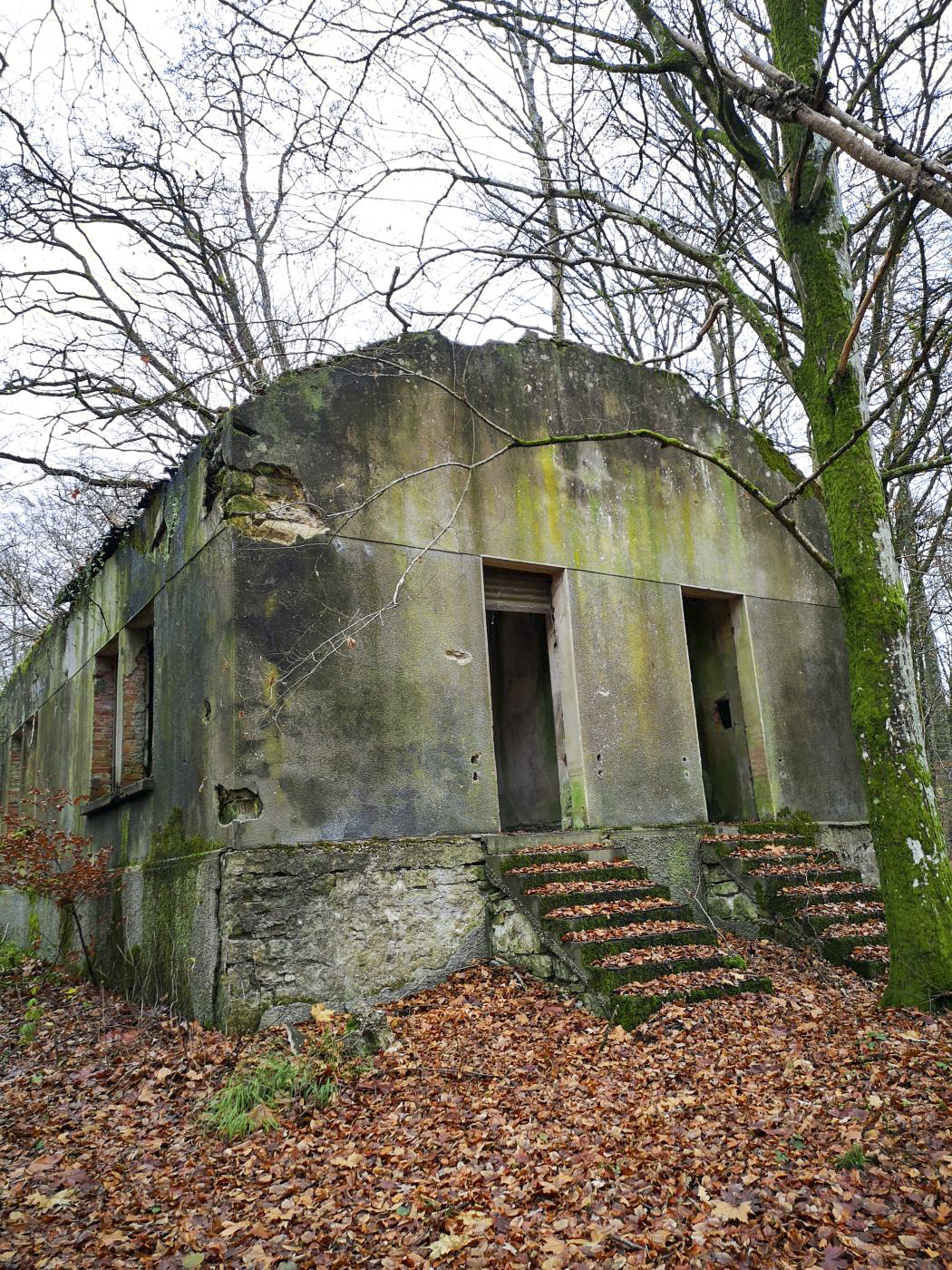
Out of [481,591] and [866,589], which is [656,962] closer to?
[866,589]

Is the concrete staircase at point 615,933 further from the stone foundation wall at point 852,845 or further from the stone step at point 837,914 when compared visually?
the stone foundation wall at point 852,845

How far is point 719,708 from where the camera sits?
10391 millimetres

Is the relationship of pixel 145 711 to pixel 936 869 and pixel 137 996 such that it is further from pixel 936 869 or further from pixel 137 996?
pixel 936 869

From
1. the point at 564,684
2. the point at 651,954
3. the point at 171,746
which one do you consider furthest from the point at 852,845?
the point at 171,746

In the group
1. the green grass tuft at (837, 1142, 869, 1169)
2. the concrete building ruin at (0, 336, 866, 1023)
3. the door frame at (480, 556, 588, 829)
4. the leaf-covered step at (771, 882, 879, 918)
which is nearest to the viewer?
the green grass tuft at (837, 1142, 869, 1169)

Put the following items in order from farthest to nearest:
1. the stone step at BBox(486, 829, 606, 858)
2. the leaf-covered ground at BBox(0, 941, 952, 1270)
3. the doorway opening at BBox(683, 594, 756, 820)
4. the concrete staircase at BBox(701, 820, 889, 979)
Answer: the doorway opening at BBox(683, 594, 756, 820), the stone step at BBox(486, 829, 606, 858), the concrete staircase at BBox(701, 820, 889, 979), the leaf-covered ground at BBox(0, 941, 952, 1270)

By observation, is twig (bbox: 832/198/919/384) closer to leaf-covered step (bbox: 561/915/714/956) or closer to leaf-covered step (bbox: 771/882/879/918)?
leaf-covered step (bbox: 561/915/714/956)

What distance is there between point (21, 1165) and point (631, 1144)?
3315mm

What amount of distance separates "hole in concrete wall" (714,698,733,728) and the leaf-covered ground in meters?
4.01

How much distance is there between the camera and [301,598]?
7.20 metres

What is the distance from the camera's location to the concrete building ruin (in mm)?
6766

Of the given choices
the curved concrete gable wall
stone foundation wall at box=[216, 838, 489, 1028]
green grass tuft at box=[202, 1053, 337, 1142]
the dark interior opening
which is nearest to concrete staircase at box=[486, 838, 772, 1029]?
stone foundation wall at box=[216, 838, 489, 1028]

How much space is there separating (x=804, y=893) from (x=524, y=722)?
4.57 metres

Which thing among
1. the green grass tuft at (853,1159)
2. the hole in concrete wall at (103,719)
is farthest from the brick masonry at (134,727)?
the green grass tuft at (853,1159)
